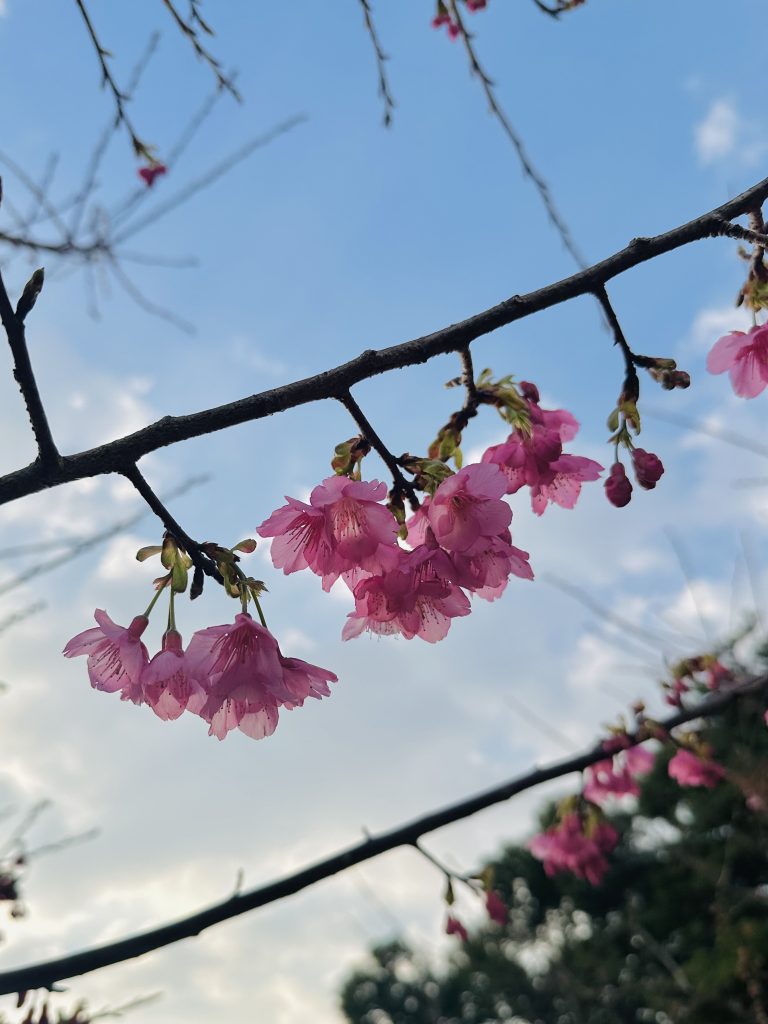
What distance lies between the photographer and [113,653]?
4.08ft

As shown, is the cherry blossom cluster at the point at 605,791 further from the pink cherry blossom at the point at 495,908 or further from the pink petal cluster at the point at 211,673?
the pink petal cluster at the point at 211,673

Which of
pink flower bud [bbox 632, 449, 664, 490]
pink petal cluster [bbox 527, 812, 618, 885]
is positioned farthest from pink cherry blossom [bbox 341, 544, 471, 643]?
Answer: pink petal cluster [bbox 527, 812, 618, 885]

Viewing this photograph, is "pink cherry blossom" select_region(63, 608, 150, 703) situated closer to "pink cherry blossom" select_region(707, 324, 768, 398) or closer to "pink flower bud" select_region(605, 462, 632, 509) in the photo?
"pink flower bud" select_region(605, 462, 632, 509)

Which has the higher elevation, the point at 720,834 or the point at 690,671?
the point at 720,834

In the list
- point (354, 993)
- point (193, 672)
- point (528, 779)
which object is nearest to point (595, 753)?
point (528, 779)

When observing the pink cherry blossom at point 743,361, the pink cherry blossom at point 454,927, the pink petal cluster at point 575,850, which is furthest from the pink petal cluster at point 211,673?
the pink petal cluster at point 575,850

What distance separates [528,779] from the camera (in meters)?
1.89

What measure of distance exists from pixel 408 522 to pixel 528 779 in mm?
959

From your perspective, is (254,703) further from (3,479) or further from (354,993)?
(354,993)

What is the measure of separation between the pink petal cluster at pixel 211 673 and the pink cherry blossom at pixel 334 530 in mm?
126

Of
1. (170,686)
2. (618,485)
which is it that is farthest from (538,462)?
(170,686)

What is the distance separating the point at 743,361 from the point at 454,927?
187 cm

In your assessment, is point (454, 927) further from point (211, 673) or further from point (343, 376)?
point (343, 376)

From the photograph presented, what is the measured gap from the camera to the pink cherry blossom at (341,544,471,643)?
1139mm
